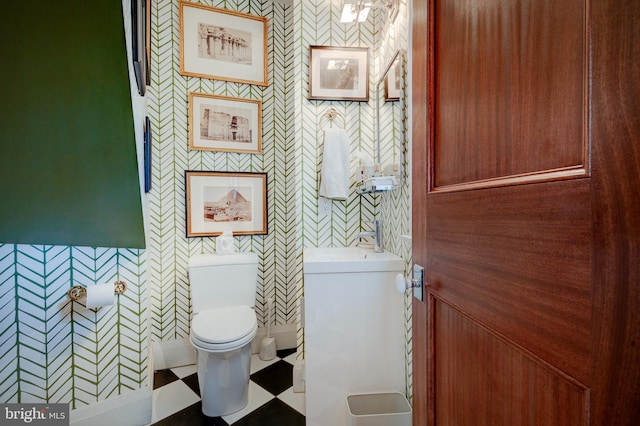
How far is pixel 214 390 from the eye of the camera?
1.48m

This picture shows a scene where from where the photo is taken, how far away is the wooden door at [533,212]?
0.91 feet

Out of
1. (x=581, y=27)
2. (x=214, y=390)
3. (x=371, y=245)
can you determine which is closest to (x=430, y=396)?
(x=581, y=27)

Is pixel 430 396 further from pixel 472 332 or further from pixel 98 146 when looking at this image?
pixel 98 146

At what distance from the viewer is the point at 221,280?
1835 millimetres

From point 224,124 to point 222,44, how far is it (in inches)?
23.2

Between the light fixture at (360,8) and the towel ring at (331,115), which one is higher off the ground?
the light fixture at (360,8)

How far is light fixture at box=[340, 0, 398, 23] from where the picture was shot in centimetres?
153

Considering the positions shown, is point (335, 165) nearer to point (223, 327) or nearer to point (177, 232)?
point (223, 327)

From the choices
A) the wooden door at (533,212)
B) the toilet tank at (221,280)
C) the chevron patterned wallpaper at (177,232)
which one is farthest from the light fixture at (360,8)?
Result: the toilet tank at (221,280)

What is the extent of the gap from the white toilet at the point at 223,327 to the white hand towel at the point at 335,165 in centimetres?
77

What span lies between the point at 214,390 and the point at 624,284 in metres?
1.73

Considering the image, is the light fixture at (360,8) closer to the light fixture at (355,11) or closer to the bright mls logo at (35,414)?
the light fixture at (355,11)

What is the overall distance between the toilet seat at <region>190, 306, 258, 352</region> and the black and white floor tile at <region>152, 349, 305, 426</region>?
419mm

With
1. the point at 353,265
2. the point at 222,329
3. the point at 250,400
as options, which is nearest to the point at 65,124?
the point at 222,329
